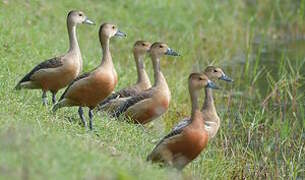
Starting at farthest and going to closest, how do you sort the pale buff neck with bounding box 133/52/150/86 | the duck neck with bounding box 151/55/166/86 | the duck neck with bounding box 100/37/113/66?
the pale buff neck with bounding box 133/52/150/86
the duck neck with bounding box 151/55/166/86
the duck neck with bounding box 100/37/113/66

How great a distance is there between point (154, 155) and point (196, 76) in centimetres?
108

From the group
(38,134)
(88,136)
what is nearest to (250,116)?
(88,136)

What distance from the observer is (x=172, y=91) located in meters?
13.2

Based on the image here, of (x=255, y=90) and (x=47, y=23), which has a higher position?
(x=47, y=23)

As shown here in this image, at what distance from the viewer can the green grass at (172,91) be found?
7605 mm

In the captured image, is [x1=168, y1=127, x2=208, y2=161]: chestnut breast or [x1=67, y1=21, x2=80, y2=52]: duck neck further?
[x1=67, y1=21, x2=80, y2=52]: duck neck

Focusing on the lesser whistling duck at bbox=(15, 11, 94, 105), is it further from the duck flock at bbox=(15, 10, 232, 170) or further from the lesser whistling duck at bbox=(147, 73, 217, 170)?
the lesser whistling duck at bbox=(147, 73, 217, 170)

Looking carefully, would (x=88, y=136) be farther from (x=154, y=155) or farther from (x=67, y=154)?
(x=67, y=154)

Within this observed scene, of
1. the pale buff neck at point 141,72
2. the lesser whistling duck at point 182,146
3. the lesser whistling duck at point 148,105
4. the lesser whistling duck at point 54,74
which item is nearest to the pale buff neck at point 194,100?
the lesser whistling duck at point 182,146

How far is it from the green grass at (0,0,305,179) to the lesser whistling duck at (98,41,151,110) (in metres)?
0.45

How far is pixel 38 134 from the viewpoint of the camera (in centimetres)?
802

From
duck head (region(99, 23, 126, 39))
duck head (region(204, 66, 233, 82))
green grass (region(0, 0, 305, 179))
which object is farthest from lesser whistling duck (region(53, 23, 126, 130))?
duck head (region(204, 66, 233, 82))

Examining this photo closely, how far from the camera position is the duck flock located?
8758 mm

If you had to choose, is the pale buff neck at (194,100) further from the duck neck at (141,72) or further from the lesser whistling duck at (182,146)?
the duck neck at (141,72)
